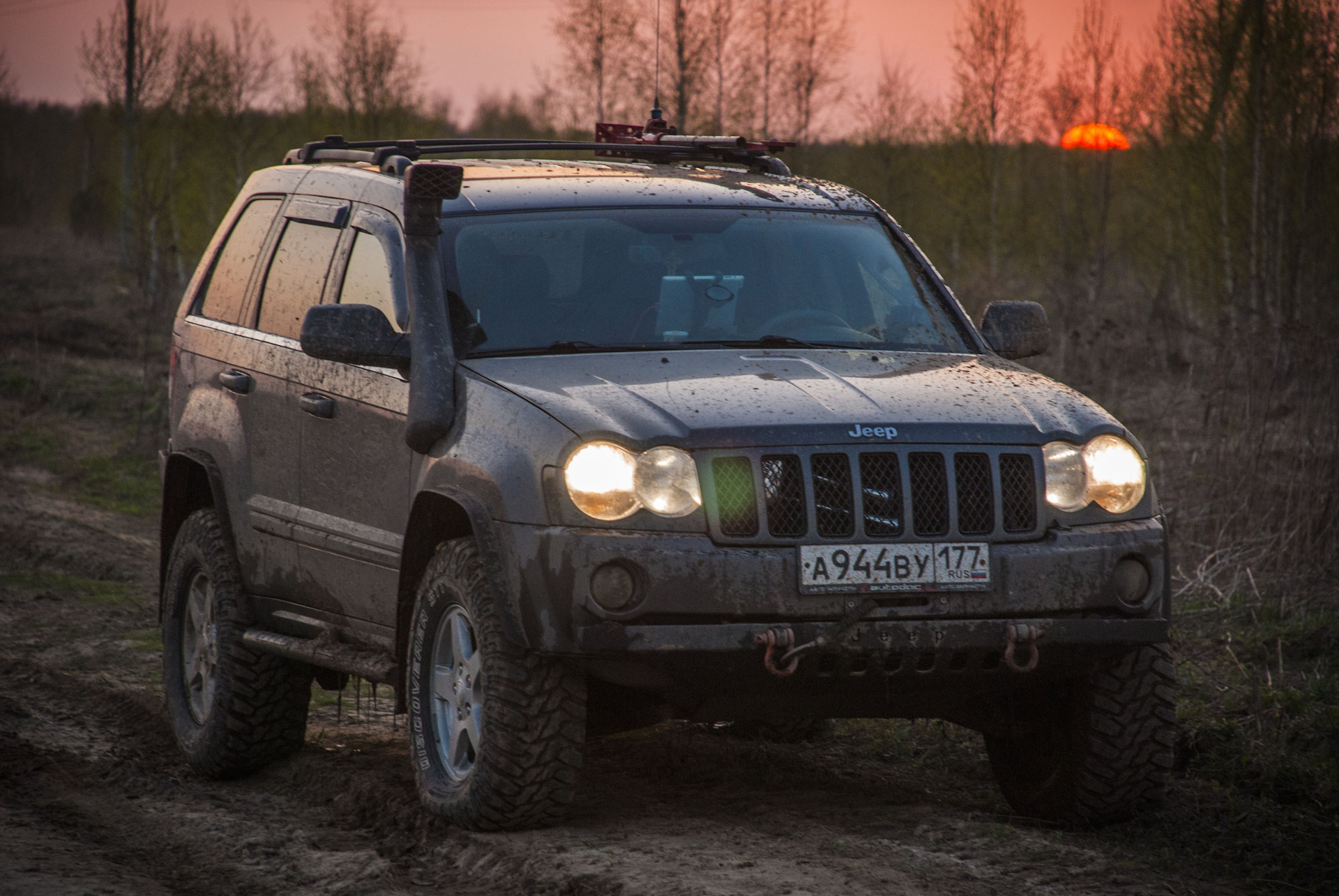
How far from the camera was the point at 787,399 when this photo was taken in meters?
4.42

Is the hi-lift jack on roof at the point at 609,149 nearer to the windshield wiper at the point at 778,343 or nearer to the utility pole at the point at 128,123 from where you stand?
the windshield wiper at the point at 778,343

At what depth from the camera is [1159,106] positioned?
3128cm

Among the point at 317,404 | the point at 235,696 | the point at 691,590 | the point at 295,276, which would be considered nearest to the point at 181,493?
the point at 235,696

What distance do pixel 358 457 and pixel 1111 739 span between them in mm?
2446

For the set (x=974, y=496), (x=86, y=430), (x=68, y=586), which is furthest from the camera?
(x=86, y=430)

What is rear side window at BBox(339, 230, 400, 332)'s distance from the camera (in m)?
5.30

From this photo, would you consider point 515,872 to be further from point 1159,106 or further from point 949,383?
point 1159,106

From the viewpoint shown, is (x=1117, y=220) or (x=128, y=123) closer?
(x=128, y=123)

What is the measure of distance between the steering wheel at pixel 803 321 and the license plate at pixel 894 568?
47.5 inches

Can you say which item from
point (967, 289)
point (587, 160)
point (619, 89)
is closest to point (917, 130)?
point (619, 89)

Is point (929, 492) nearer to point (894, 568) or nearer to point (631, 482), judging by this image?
point (894, 568)

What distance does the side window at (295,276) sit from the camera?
584cm

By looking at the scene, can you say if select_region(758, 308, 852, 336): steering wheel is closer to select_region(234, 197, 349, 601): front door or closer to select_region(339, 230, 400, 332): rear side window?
select_region(339, 230, 400, 332): rear side window

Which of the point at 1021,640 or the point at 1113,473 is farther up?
the point at 1113,473
